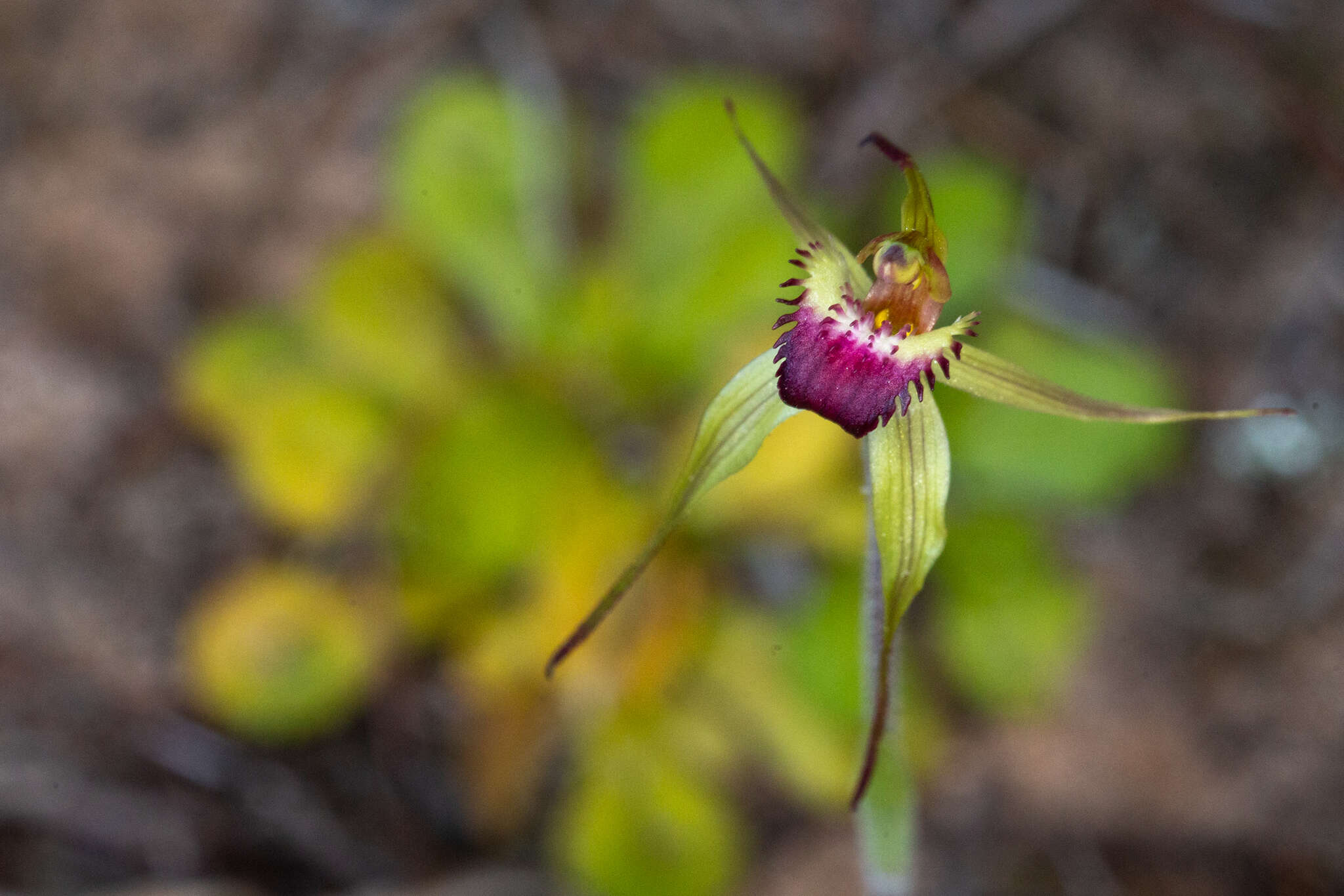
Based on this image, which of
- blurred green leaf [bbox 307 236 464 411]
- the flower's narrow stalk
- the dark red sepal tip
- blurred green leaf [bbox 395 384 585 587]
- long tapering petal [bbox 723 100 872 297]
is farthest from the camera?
blurred green leaf [bbox 307 236 464 411]

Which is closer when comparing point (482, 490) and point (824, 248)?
point (824, 248)

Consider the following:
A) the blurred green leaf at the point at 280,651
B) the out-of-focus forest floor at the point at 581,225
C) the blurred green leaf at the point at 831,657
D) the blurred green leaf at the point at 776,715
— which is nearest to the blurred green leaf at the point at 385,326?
the out-of-focus forest floor at the point at 581,225

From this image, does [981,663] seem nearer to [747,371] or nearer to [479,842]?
[479,842]

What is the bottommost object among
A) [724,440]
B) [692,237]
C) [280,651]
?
[280,651]

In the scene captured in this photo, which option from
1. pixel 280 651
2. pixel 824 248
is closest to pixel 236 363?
pixel 280 651

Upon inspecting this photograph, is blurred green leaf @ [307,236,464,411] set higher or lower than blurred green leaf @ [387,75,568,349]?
lower

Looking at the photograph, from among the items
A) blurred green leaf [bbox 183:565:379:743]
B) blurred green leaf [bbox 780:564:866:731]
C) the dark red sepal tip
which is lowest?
blurred green leaf [bbox 183:565:379:743]

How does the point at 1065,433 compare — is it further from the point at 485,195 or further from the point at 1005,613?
the point at 485,195

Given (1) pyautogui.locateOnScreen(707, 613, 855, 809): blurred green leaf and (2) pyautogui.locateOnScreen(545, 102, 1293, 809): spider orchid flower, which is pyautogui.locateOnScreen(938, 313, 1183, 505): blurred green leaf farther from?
(2) pyautogui.locateOnScreen(545, 102, 1293, 809): spider orchid flower

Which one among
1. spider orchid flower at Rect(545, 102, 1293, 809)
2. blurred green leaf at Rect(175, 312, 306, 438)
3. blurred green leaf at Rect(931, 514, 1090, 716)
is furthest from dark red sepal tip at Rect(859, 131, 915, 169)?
blurred green leaf at Rect(175, 312, 306, 438)
